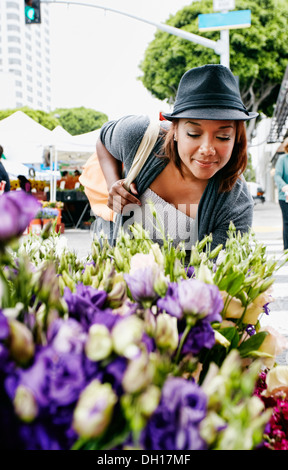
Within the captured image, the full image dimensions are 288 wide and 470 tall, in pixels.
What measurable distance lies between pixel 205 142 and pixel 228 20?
735cm

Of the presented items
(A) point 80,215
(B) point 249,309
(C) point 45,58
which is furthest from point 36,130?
(C) point 45,58

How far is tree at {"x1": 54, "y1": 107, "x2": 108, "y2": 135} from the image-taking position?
2224 inches

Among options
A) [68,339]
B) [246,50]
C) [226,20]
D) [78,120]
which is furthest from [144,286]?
[78,120]

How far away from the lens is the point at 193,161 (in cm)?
145

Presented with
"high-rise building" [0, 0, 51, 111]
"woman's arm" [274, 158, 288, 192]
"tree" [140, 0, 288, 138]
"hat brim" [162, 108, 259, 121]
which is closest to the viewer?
"hat brim" [162, 108, 259, 121]

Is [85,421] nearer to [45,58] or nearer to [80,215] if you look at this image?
[80,215]

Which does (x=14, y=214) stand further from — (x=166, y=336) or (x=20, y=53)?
(x=20, y=53)

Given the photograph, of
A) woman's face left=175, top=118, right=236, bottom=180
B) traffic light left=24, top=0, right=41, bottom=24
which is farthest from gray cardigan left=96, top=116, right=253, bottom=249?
traffic light left=24, top=0, right=41, bottom=24

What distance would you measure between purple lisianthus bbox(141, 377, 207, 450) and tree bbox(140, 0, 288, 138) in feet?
62.0

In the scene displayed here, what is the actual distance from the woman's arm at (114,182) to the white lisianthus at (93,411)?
126 centimetres

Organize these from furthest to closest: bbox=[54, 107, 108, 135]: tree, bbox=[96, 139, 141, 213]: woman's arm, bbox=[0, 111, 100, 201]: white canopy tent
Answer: bbox=[54, 107, 108, 135]: tree < bbox=[0, 111, 100, 201]: white canopy tent < bbox=[96, 139, 141, 213]: woman's arm

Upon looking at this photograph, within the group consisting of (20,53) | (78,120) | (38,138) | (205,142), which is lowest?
(78,120)

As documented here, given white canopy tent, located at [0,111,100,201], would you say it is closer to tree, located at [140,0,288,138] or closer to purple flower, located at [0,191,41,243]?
tree, located at [140,0,288,138]

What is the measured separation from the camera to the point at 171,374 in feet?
1.77
